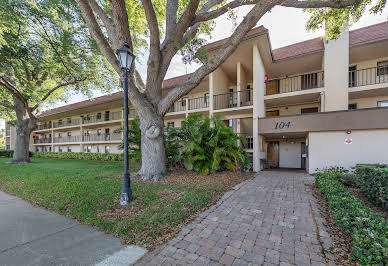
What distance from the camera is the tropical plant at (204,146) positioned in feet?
24.5

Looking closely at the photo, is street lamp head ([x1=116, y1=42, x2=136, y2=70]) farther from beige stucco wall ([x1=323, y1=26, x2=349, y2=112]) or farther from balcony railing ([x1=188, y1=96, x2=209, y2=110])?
beige stucco wall ([x1=323, y1=26, x2=349, y2=112])

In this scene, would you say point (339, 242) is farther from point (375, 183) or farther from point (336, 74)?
point (336, 74)

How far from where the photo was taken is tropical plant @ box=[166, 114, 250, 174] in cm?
746

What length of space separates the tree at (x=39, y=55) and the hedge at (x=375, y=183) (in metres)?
15.7

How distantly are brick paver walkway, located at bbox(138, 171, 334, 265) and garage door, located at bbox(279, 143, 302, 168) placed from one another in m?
9.88

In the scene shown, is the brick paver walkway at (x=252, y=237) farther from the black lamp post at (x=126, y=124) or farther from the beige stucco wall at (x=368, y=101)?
the beige stucco wall at (x=368, y=101)

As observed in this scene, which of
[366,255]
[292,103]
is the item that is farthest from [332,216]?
[292,103]

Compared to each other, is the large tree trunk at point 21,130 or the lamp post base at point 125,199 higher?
the large tree trunk at point 21,130

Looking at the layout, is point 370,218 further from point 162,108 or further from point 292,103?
point 292,103

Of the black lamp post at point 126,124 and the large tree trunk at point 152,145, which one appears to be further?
the large tree trunk at point 152,145

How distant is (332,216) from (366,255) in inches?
72.5

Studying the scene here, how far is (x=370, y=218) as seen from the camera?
2.97m

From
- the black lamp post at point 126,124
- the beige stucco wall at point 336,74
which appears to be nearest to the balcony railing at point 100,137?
the black lamp post at point 126,124

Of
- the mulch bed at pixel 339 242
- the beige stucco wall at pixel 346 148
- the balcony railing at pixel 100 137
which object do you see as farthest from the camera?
the balcony railing at pixel 100 137
